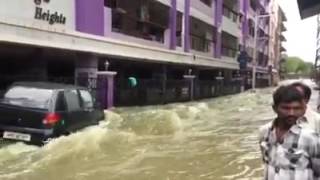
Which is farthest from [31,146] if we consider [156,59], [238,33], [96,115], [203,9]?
[238,33]

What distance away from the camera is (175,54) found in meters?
33.8

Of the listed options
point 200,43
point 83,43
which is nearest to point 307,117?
point 83,43

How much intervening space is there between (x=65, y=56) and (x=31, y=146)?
45.6 feet

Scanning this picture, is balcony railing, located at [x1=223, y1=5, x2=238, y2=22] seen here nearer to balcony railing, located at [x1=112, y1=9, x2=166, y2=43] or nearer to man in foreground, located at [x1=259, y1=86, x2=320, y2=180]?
balcony railing, located at [x1=112, y1=9, x2=166, y2=43]

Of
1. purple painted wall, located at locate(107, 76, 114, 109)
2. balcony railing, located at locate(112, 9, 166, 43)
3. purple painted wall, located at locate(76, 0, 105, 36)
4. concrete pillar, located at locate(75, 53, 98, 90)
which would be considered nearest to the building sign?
purple painted wall, located at locate(76, 0, 105, 36)

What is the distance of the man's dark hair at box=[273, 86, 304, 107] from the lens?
3941mm

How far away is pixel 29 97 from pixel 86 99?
6.77 ft

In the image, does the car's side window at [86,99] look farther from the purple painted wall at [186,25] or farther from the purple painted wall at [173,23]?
the purple painted wall at [186,25]

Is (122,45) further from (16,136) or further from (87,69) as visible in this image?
(16,136)

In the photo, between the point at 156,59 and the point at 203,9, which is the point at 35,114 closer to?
the point at 156,59

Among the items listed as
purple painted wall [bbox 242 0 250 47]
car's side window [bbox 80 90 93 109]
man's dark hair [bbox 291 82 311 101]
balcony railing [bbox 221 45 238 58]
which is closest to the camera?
man's dark hair [bbox 291 82 311 101]

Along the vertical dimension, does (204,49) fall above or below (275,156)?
above

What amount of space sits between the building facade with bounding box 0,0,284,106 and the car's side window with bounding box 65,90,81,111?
363 centimetres

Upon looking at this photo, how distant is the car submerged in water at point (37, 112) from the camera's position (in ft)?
39.4
